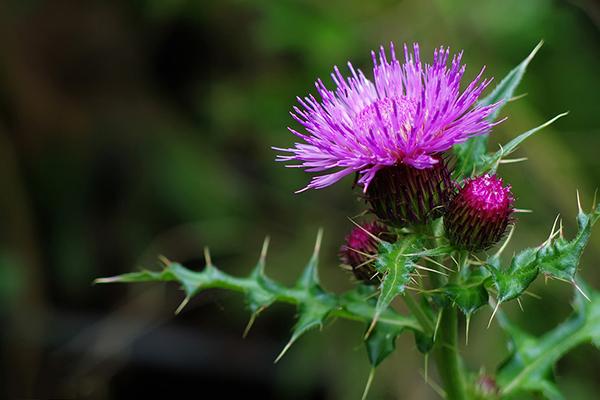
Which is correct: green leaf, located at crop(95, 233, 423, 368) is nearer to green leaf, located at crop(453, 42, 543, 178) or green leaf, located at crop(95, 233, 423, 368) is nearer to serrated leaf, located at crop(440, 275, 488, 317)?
serrated leaf, located at crop(440, 275, 488, 317)

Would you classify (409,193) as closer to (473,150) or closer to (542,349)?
(473,150)

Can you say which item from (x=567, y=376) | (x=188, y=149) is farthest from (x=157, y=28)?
(x=567, y=376)

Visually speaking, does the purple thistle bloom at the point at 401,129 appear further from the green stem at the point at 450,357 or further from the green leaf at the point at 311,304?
the green stem at the point at 450,357

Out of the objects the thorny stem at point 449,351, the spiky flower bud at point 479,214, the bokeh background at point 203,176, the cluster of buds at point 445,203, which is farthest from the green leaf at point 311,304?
the bokeh background at point 203,176

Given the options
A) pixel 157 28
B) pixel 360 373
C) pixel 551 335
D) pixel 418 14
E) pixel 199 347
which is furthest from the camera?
pixel 157 28

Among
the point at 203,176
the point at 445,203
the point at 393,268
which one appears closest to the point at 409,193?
the point at 445,203

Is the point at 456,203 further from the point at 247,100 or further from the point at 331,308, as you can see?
the point at 247,100
